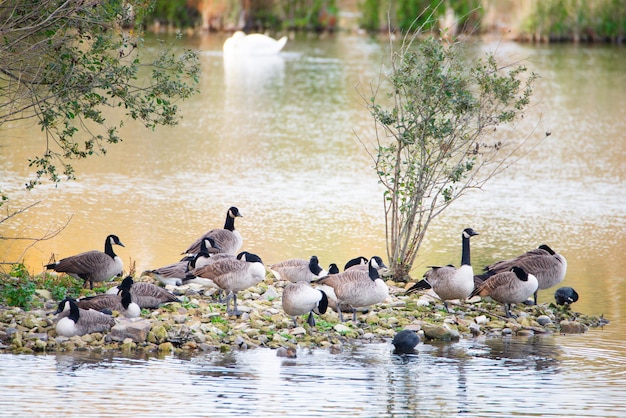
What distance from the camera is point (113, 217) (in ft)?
51.2

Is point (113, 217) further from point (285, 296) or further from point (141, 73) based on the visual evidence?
point (141, 73)

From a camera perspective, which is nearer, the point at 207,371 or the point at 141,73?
the point at 207,371

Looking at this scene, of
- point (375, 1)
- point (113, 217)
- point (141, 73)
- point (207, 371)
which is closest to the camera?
point (207, 371)

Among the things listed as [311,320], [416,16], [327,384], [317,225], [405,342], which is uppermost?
[416,16]

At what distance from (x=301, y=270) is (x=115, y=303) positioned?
232 cm

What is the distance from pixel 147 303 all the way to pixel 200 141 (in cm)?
1237

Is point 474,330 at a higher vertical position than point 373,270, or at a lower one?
lower

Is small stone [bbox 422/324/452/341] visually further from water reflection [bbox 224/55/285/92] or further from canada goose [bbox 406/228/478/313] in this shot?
water reflection [bbox 224/55/285/92]

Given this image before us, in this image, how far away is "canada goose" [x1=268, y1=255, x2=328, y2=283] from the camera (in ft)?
37.3

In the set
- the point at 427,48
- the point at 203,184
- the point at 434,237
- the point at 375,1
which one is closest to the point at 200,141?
the point at 203,184

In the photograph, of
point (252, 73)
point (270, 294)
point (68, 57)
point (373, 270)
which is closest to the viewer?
point (68, 57)

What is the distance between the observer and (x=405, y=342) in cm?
980

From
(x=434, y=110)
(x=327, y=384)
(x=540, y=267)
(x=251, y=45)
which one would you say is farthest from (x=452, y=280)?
(x=251, y=45)

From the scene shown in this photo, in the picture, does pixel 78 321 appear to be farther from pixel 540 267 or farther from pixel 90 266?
pixel 540 267
